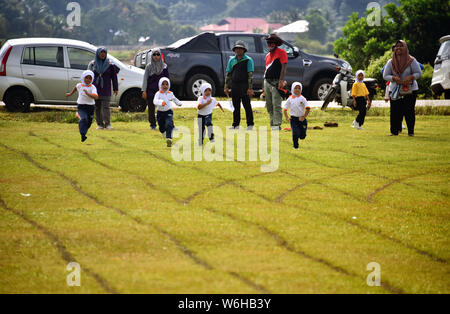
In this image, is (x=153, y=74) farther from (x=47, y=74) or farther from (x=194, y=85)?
(x=194, y=85)

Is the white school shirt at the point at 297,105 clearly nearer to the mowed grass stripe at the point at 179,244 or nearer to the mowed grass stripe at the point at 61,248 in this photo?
the mowed grass stripe at the point at 179,244

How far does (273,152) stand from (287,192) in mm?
2655

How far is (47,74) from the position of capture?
15094 mm

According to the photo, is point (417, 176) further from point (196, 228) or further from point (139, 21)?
point (139, 21)

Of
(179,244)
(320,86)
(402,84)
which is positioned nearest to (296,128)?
(402,84)

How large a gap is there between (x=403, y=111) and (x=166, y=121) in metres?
4.26

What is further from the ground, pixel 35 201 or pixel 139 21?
pixel 139 21

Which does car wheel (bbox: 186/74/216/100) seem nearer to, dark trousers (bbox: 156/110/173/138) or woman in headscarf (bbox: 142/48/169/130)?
woman in headscarf (bbox: 142/48/169/130)

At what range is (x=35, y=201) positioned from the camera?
6.82 m

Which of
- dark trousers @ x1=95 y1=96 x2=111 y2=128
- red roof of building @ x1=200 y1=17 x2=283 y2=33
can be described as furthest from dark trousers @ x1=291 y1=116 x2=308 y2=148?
red roof of building @ x1=200 y1=17 x2=283 y2=33

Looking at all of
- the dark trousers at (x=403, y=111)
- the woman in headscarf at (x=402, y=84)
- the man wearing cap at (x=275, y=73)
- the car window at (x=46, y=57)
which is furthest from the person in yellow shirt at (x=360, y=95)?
the car window at (x=46, y=57)

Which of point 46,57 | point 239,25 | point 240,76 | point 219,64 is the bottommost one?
point 240,76

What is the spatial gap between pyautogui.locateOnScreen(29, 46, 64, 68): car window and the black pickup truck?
10.5 feet
